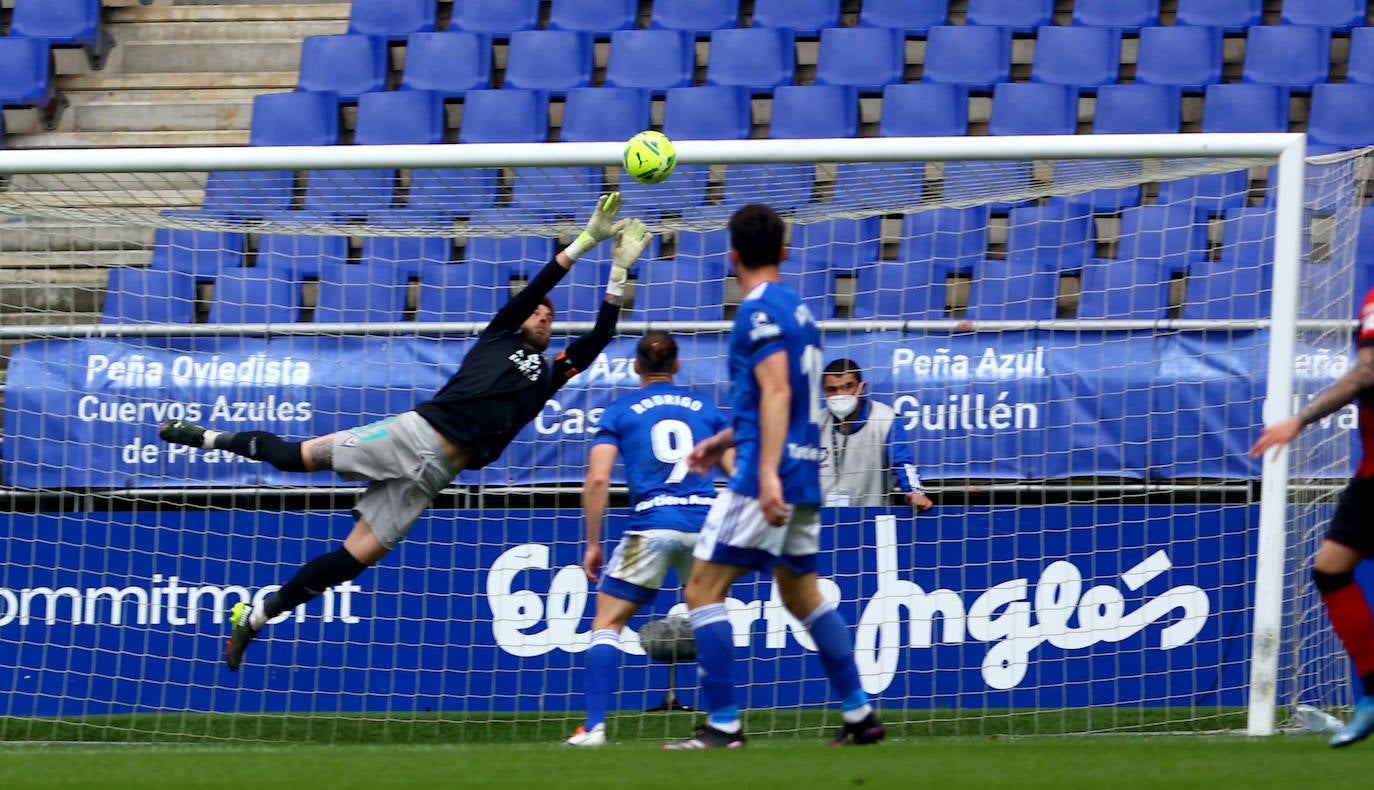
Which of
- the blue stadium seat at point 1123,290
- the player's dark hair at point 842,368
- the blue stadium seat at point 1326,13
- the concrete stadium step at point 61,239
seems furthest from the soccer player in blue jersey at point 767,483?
the blue stadium seat at point 1326,13

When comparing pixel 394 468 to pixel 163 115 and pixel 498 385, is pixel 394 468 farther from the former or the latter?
pixel 163 115

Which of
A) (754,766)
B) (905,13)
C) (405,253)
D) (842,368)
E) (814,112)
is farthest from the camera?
(905,13)

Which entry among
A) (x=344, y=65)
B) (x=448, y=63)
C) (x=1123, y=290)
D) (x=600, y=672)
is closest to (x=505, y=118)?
(x=448, y=63)

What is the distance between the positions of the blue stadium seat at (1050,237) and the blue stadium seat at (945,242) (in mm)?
189

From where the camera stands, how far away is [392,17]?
1409 centimetres

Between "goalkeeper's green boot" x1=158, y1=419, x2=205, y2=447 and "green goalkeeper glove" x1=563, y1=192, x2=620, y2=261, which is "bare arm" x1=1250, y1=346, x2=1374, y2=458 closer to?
"green goalkeeper glove" x1=563, y1=192, x2=620, y2=261

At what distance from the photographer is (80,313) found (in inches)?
372

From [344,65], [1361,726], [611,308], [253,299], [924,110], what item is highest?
[344,65]

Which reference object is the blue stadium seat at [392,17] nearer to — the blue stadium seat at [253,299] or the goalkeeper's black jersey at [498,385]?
the blue stadium seat at [253,299]

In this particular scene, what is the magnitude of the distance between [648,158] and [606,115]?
19.9ft

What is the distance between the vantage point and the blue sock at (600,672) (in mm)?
6389

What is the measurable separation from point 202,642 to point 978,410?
4.56 metres

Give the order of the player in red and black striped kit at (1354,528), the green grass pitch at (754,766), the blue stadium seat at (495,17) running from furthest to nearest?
the blue stadium seat at (495,17) < the player in red and black striped kit at (1354,528) < the green grass pitch at (754,766)

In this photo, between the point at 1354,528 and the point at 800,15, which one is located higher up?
the point at 800,15
